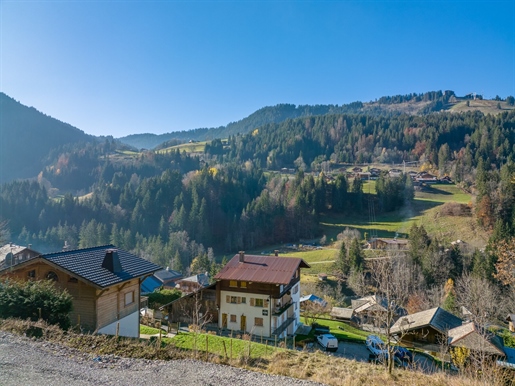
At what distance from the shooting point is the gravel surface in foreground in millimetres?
8148

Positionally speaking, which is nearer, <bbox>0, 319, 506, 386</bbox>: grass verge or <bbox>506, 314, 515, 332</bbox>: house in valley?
<bbox>0, 319, 506, 386</bbox>: grass verge

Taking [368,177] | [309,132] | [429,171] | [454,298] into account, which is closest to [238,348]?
[454,298]

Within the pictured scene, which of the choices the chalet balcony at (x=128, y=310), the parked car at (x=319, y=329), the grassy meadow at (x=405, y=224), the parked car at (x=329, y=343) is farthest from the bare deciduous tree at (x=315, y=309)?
the chalet balcony at (x=128, y=310)

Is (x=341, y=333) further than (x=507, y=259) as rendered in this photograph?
Yes

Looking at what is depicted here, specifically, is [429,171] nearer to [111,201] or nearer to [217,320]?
[111,201]

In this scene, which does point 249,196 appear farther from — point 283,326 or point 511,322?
point 283,326

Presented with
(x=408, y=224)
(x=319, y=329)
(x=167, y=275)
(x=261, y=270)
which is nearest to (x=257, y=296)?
(x=261, y=270)

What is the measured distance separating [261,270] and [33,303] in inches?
701

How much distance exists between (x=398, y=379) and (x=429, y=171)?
4921 inches

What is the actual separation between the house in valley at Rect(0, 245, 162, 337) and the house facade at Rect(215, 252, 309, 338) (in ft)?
37.0

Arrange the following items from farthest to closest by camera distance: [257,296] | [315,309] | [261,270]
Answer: [315,309] < [261,270] < [257,296]

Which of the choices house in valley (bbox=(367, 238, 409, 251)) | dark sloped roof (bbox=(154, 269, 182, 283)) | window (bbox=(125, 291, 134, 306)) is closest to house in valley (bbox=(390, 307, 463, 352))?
window (bbox=(125, 291, 134, 306))

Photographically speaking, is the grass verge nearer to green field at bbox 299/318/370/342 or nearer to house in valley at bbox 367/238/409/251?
green field at bbox 299/318/370/342

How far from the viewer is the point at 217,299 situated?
28.5 metres
